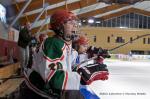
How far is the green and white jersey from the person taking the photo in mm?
1815

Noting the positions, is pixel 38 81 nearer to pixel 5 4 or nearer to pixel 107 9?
pixel 5 4

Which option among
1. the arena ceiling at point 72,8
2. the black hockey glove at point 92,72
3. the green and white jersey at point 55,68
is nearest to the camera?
the green and white jersey at point 55,68

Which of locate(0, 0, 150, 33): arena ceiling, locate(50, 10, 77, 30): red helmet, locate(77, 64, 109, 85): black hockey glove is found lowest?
locate(77, 64, 109, 85): black hockey glove

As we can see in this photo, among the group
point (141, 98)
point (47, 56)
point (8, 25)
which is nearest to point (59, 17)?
point (47, 56)

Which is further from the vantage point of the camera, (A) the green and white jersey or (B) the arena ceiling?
(B) the arena ceiling

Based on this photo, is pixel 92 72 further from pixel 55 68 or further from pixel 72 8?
pixel 72 8

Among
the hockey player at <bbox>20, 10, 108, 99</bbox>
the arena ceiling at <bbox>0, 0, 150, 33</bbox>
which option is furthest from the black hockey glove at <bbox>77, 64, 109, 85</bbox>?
the arena ceiling at <bbox>0, 0, 150, 33</bbox>

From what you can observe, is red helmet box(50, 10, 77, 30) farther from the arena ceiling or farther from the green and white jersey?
the arena ceiling

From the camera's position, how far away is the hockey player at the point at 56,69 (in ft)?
5.97

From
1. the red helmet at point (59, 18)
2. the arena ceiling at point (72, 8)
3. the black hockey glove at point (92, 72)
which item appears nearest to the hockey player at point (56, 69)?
the red helmet at point (59, 18)

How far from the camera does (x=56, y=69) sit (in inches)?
71.7

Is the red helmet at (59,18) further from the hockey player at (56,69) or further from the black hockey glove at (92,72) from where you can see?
the black hockey glove at (92,72)

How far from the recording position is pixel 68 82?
5.98ft

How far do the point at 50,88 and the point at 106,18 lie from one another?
34.1m
